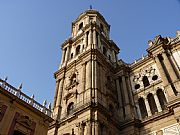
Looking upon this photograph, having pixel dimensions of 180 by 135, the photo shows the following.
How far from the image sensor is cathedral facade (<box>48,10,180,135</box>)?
22.0 meters

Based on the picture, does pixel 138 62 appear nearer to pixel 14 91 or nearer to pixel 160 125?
pixel 160 125

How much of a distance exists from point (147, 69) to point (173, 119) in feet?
30.9

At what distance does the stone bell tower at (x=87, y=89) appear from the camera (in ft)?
73.1

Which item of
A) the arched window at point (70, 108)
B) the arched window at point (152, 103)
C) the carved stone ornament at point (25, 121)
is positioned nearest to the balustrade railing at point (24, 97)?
the carved stone ornament at point (25, 121)

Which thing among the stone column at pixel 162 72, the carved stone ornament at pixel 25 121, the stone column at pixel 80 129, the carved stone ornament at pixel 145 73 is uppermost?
the carved stone ornament at pixel 145 73

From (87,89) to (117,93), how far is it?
5.66m

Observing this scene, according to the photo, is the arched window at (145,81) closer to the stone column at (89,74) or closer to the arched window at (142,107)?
the arched window at (142,107)

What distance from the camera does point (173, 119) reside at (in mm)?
21297

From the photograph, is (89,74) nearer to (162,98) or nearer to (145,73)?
(145,73)

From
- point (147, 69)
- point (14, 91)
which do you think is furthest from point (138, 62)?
point (14, 91)

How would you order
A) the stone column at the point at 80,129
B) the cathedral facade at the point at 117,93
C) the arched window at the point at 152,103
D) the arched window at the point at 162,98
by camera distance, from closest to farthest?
the stone column at the point at 80,129, the cathedral facade at the point at 117,93, the arched window at the point at 162,98, the arched window at the point at 152,103

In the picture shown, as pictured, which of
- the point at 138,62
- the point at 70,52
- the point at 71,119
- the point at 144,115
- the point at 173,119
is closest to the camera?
the point at 173,119

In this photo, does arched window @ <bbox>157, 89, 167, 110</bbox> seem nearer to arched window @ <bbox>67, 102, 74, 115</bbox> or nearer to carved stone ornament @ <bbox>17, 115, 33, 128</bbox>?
arched window @ <bbox>67, 102, 74, 115</bbox>

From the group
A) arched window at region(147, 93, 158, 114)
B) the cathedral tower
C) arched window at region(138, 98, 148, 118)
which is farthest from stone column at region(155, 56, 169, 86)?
the cathedral tower
